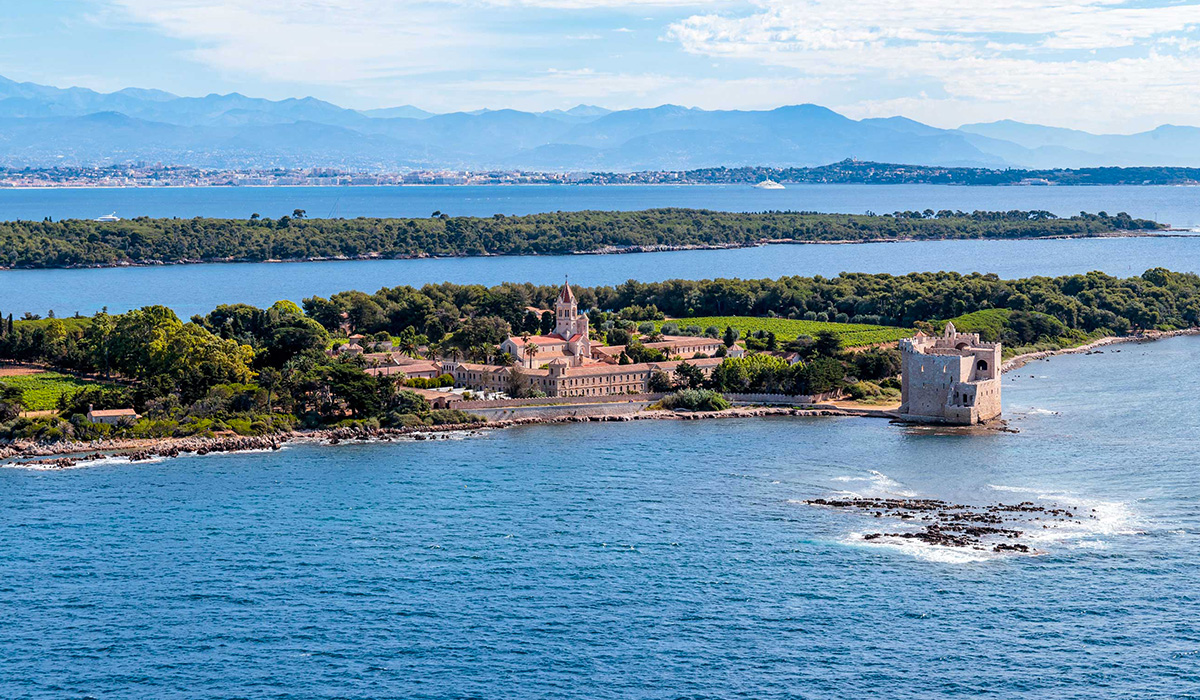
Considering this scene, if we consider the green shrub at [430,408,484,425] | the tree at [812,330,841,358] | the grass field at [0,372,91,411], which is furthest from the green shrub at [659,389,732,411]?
the grass field at [0,372,91,411]

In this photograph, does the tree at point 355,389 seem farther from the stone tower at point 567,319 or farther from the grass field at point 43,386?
the stone tower at point 567,319

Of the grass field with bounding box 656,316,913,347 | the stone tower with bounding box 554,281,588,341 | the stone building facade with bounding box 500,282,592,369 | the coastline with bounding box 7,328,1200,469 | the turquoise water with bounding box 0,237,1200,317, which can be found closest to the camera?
the coastline with bounding box 7,328,1200,469

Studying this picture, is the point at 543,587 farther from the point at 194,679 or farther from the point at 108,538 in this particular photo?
the point at 108,538

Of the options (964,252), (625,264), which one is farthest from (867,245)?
(625,264)

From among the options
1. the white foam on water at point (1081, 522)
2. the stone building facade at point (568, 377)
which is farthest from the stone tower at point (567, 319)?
the white foam on water at point (1081, 522)

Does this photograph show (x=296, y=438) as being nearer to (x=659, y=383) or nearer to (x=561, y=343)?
(x=659, y=383)

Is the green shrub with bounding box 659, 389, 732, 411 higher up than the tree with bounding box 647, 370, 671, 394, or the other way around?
the tree with bounding box 647, 370, 671, 394

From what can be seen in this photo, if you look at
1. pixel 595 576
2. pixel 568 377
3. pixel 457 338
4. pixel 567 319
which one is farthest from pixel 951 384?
pixel 457 338

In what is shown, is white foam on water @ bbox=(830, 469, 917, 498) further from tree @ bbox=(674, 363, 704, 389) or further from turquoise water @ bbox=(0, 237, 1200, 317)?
turquoise water @ bbox=(0, 237, 1200, 317)
